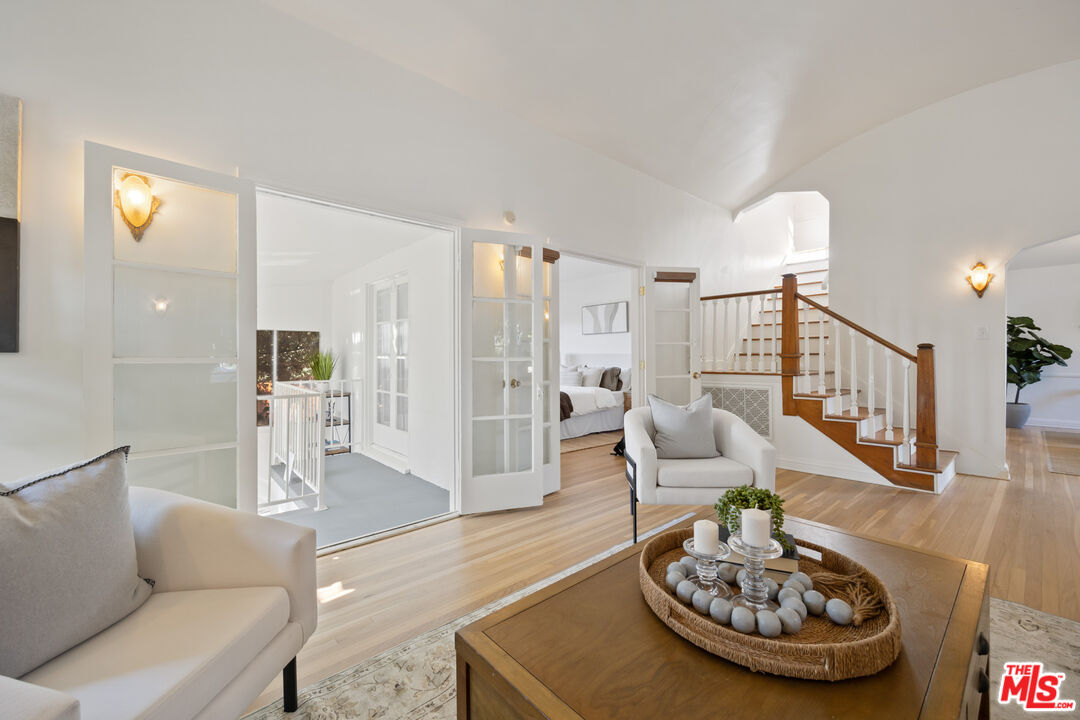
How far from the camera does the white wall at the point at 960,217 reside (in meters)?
3.80

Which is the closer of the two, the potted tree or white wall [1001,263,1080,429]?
the potted tree

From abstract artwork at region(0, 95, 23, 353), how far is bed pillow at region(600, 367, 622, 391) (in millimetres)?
5870

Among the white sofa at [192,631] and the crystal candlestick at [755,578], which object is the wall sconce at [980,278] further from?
the white sofa at [192,631]

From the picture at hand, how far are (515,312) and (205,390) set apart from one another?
192 cm

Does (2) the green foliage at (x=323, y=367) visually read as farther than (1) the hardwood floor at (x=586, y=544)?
Yes

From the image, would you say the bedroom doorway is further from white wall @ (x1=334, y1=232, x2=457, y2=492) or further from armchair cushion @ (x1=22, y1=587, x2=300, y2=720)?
armchair cushion @ (x1=22, y1=587, x2=300, y2=720)

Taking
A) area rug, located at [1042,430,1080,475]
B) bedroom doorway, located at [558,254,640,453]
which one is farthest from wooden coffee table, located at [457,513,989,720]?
area rug, located at [1042,430,1080,475]

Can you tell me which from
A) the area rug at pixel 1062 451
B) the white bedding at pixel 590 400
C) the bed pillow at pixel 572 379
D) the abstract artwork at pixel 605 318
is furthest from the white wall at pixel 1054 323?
the bed pillow at pixel 572 379

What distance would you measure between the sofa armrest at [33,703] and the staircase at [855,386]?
187 inches

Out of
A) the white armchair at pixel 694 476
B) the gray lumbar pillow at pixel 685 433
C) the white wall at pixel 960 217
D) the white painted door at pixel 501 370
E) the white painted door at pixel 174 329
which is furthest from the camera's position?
the white wall at pixel 960 217

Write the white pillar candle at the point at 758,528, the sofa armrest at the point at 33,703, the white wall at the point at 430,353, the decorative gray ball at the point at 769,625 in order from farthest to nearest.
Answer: the white wall at the point at 430,353, the white pillar candle at the point at 758,528, the decorative gray ball at the point at 769,625, the sofa armrest at the point at 33,703

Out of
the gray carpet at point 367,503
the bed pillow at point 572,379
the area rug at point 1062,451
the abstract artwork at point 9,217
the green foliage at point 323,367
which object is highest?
the abstract artwork at point 9,217

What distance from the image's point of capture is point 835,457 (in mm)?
4121

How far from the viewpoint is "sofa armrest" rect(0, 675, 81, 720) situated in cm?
68
